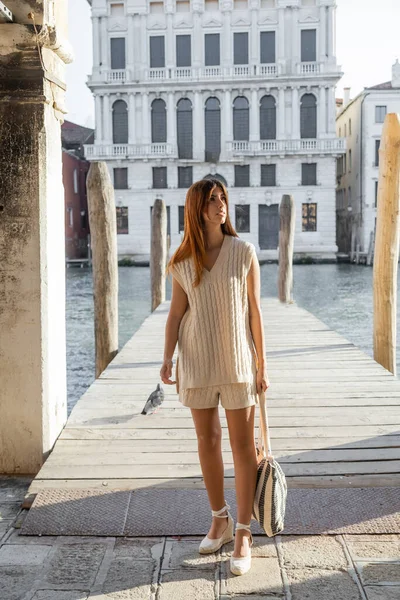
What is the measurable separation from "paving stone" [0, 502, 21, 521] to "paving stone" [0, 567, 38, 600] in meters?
0.55

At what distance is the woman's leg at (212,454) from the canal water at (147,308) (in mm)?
5366

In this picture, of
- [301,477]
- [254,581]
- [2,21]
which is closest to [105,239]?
[2,21]

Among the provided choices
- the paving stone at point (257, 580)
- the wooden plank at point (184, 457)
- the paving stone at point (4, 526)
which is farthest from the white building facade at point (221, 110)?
the paving stone at point (257, 580)

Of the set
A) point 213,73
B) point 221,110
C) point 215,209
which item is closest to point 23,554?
→ point 215,209

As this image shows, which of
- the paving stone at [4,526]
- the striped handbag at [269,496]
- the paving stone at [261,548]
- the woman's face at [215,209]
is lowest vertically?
the paving stone at [261,548]

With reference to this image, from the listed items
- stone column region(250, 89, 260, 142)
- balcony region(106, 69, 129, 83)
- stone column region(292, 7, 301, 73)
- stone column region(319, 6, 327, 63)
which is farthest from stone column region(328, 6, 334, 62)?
balcony region(106, 69, 129, 83)

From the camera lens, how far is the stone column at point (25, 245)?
369 centimetres

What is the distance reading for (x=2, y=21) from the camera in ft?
11.9

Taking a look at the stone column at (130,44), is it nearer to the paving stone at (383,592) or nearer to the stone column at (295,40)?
the stone column at (295,40)

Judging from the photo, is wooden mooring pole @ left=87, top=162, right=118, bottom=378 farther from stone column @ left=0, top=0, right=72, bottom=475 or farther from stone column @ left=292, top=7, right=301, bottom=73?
stone column @ left=292, top=7, right=301, bottom=73

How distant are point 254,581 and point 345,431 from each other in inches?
71.3

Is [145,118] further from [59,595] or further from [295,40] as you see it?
[59,595]

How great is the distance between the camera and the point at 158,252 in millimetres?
→ 12742

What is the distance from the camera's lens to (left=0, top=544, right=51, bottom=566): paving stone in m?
2.77
